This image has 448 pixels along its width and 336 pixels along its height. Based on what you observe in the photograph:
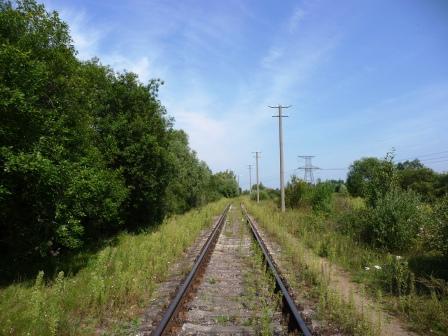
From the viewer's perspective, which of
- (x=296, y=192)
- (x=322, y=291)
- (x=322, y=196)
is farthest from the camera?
(x=296, y=192)

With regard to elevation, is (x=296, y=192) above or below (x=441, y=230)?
above

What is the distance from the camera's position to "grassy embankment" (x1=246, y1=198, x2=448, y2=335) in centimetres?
662

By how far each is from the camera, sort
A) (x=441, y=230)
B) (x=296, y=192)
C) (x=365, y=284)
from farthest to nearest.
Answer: (x=296, y=192)
(x=365, y=284)
(x=441, y=230)

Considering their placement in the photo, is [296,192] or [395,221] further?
[296,192]

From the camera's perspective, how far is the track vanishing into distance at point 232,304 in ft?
20.2

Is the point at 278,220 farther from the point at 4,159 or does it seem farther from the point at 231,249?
the point at 4,159

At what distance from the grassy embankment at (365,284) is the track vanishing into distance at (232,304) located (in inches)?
29.7

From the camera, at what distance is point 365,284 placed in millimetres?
9430

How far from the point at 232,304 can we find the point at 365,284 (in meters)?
3.52

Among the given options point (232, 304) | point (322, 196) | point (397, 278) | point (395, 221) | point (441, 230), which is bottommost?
point (232, 304)

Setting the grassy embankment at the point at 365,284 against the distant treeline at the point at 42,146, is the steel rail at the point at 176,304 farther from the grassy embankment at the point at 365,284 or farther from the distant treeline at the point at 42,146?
the distant treeline at the point at 42,146

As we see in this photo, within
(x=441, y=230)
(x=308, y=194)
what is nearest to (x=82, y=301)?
(x=441, y=230)

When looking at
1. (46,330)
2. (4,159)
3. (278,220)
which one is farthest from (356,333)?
(278,220)

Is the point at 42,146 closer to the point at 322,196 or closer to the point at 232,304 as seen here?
the point at 232,304
